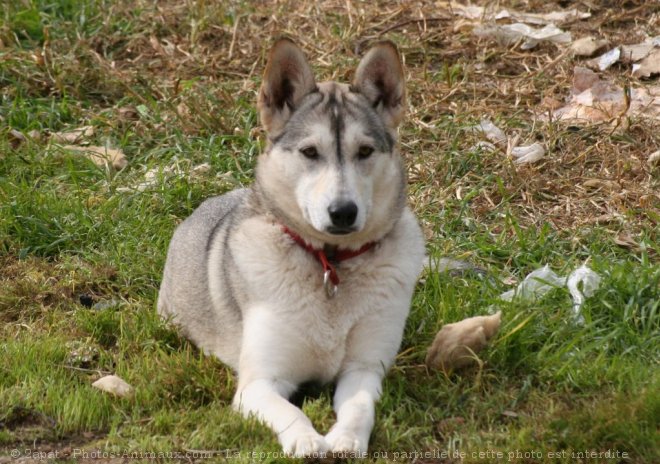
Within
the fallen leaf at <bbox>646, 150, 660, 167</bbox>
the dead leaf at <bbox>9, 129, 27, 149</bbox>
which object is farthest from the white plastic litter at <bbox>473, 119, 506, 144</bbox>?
the dead leaf at <bbox>9, 129, 27, 149</bbox>

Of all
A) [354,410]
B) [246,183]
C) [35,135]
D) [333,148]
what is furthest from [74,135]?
[354,410]

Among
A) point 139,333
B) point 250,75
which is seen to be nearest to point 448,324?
point 139,333

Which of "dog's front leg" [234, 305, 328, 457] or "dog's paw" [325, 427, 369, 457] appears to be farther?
"dog's front leg" [234, 305, 328, 457]

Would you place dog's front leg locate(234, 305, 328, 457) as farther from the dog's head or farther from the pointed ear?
the pointed ear

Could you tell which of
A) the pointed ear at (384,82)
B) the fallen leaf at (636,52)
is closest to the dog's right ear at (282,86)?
the pointed ear at (384,82)

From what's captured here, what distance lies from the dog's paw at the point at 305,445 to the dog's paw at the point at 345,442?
0.13 feet

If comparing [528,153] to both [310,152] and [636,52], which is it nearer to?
[636,52]

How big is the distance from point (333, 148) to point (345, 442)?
4.38 ft

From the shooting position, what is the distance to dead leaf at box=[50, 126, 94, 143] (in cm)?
774

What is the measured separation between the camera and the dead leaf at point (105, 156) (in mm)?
7355

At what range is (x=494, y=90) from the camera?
26.2 feet

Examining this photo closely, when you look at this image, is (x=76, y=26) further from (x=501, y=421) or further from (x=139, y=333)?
(x=501, y=421)

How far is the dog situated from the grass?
0.18 m

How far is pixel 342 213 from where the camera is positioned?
4574mm
